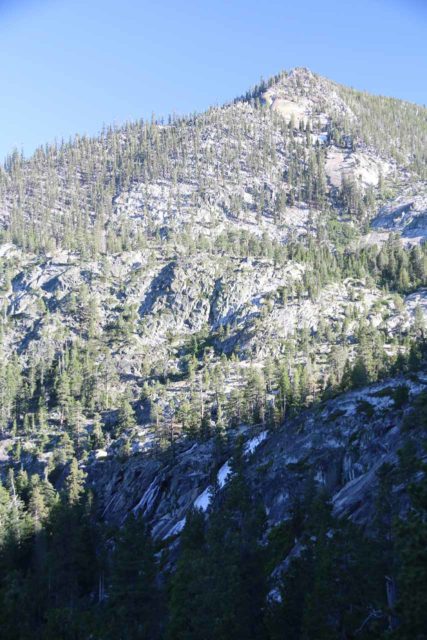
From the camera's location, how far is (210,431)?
3494 inches

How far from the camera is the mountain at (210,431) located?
31.9 m

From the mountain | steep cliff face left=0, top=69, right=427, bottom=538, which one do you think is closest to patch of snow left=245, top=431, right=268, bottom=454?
the mountain

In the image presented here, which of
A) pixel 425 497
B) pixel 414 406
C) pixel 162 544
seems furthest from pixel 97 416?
pixel 425 497

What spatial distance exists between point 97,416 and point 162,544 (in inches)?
2127

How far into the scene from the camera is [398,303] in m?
144

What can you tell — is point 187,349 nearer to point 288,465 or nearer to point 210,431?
point 210,431

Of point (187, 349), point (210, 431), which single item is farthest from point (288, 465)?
point (187, 349)

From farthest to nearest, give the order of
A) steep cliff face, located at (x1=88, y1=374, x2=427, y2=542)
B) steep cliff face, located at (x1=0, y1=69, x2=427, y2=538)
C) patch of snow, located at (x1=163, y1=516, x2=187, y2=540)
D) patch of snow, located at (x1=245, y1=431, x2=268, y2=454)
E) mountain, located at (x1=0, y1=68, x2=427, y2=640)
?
steep cliff face, located at (x1=0, y1=69, x2=427, y2=538) < patch of snow, located at (x1=245, y1=431, x2=268, y2=454) < patch of snow, located at (x1=163, y1=516, x2=187, y2=540) < steep cliff face, located at (x1=88, y1=374, x2=427, y2=542) < mountain, located at (x1=0, y1=68, x2=427, y2=640)

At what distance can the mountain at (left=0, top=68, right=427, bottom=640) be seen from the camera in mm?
31938

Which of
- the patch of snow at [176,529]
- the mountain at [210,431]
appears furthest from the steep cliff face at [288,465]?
the mountain at [210,431]

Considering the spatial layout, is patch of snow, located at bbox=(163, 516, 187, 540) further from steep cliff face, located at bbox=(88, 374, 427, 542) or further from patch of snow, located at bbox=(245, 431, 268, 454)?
patch of snow, located at bbox=(245, 431, 268, 454)

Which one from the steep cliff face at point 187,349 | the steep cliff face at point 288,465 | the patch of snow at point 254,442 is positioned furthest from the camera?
the steep cliff face at point 187,349

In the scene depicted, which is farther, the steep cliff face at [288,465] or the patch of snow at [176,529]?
the patch of snow at [176,529]

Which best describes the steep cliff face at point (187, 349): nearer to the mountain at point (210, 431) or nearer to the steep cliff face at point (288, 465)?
the steep cliff face at point (288, 465)
